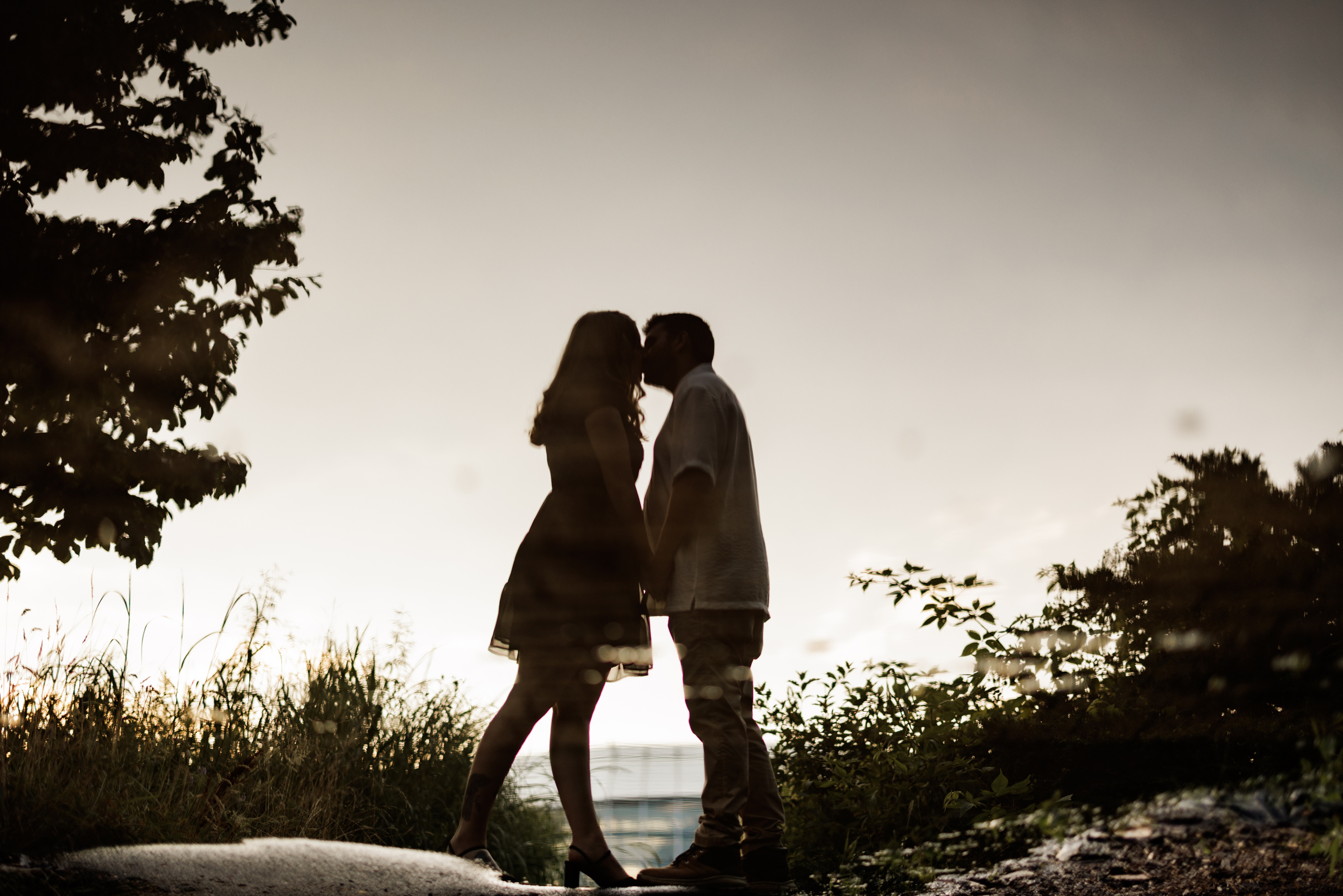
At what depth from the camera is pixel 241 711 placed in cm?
535

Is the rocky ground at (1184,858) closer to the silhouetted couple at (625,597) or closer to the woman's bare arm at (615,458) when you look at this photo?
the silhouetted couple at (625,597)

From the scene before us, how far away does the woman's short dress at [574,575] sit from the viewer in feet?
10.7

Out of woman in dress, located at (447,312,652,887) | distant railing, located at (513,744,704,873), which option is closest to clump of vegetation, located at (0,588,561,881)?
distant railing, located at (513,744,704,873)

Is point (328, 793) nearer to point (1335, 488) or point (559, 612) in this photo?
point (559, 612)

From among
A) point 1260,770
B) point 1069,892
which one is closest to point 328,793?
point 1069,892

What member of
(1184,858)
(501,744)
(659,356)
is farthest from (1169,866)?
(659,356)

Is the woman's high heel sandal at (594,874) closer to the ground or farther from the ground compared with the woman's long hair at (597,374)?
closer to the ground

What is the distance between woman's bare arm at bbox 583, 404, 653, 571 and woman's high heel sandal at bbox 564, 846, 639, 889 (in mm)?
1076

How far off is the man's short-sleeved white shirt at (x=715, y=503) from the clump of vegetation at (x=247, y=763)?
6.67ft

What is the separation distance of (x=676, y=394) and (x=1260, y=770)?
7.37ft

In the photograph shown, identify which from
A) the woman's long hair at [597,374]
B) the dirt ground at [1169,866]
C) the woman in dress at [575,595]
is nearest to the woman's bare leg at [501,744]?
the woman in dress at [575,595]

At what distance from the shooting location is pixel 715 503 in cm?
329

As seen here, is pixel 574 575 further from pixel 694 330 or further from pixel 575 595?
pixel 694 330

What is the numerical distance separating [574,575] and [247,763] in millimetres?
2770
